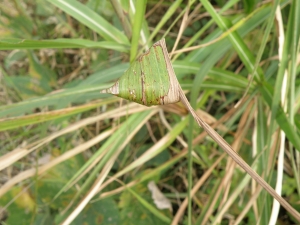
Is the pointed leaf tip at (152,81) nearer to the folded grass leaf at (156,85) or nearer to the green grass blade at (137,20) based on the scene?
the folded grass leaf at (156,85)

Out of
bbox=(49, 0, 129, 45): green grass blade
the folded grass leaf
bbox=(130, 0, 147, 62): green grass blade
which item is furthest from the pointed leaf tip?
bbox=(49, 0, 129, 45): green grass blade

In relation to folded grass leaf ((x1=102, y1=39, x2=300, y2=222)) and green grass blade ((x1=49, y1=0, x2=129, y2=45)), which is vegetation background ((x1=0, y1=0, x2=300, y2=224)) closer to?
green grass blade ((x1=49, y1=0, x2=129, y2=45))

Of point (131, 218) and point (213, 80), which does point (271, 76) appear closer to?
point (213, 80)

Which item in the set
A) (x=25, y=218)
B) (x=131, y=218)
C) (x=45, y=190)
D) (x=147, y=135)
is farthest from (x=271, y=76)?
(x=25, y=218)

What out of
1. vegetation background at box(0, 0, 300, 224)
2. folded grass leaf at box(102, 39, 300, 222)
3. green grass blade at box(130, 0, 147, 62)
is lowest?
vegetation background at box(0, 0, 300, 224)

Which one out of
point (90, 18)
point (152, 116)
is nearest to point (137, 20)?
point (90, 18)

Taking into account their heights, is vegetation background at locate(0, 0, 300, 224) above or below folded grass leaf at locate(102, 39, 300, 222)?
below

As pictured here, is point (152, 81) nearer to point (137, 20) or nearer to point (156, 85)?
point (156, 85)
